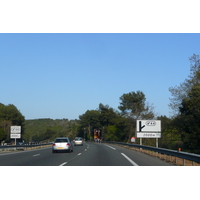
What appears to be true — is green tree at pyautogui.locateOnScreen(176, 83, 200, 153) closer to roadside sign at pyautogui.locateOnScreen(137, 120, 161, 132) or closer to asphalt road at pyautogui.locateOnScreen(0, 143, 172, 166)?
roadside sign at pyautogui.locateOnScreen(137, 120, 161, 132)

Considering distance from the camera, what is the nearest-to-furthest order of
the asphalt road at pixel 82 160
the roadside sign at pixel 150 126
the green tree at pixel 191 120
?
the asphalt road at pixel 82 160 → the roadside sign at pixel 150 126 → the green tree at pixel 191 120

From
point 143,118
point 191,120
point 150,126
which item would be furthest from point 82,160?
point 143,118

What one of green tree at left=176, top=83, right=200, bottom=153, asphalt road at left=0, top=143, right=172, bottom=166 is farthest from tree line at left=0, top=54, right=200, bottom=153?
asphalt road at left=0, top=143, right=172, bottom=166

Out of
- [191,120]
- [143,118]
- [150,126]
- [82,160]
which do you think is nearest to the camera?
[82,160]

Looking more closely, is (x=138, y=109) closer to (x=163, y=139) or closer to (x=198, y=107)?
(x=163, y=139)

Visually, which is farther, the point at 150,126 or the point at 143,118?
the point at 143,118

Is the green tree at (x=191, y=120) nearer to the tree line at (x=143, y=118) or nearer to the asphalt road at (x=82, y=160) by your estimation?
the tree line at (x=143, y=118)

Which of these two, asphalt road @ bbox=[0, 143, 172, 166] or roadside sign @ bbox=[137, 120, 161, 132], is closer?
asphalt road @ bbox=[0, 143, 172, 166]

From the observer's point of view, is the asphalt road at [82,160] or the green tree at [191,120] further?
the green tree at [191,120]

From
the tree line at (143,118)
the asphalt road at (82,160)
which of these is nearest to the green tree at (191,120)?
the tree line at (143,118)

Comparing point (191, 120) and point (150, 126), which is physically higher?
point (191, 120)

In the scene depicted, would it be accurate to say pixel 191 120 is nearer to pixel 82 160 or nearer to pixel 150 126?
pixel 150 126
